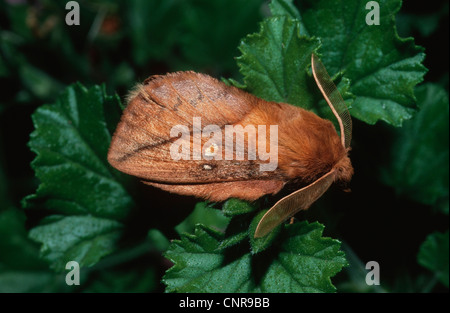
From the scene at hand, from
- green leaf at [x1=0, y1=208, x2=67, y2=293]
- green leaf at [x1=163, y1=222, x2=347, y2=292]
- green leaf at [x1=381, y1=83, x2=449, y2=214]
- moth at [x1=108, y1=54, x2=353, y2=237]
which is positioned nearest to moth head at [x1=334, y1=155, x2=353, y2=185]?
moth at [x1=108, y1=54, x2=353, y2=237]

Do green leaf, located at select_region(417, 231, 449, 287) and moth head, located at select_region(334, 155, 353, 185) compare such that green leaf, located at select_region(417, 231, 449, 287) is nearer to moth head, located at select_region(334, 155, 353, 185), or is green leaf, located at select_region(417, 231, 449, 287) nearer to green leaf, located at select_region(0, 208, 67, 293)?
moth head, located at select_region(334, 155, 353, 185)

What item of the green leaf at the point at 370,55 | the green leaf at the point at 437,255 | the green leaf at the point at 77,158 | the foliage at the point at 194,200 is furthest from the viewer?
the green leaf at the point at 437,255

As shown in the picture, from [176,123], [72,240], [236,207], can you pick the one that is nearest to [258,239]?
[236,207]

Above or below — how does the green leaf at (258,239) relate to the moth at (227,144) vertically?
below

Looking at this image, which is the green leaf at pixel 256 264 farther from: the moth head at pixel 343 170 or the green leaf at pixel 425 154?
the green leaf at pixel 425 154

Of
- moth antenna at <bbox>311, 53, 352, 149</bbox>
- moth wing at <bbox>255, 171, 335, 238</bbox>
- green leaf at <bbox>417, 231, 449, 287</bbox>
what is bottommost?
green leaf at <bbox>417, 231, 449, 287</bbox>

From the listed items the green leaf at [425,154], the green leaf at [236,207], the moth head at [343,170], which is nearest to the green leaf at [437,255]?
the green leaf at [425,154]

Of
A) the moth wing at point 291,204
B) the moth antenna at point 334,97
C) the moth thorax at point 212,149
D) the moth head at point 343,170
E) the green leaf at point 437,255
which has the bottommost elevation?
the green leaf at point 437,255
